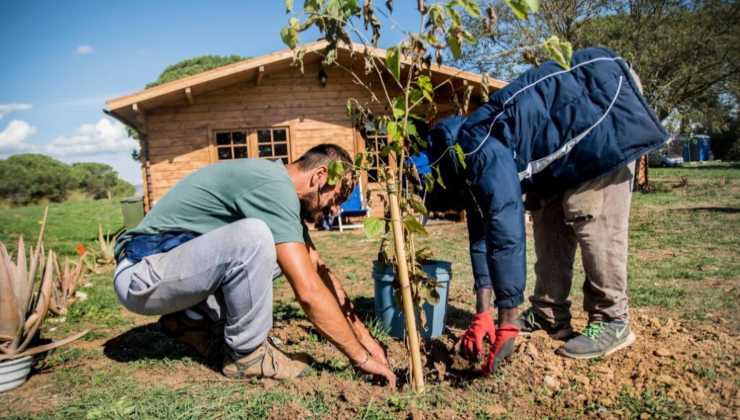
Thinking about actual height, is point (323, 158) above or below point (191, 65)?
below

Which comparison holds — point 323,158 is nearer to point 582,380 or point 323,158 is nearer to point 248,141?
point 582,380

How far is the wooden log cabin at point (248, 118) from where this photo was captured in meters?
9.93

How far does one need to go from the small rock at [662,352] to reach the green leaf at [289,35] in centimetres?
243

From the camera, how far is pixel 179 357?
9.78ft

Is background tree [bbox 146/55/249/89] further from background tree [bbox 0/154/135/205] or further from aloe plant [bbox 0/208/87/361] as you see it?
aloe plant [bbox 0/208/87/361]

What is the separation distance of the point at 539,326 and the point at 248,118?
329 inches

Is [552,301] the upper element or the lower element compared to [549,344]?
upper

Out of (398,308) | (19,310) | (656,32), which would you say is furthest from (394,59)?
(656,32)

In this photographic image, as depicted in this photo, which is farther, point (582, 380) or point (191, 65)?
point (191, 65)

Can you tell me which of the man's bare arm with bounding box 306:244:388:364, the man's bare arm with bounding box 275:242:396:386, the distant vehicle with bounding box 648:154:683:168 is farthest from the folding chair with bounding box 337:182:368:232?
the distant vehicle with bounding box 648:154:683:168

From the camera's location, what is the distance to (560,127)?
2.53 meters

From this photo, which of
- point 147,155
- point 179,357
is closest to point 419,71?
point 179,357

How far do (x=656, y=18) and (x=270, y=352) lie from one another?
57.0 feet

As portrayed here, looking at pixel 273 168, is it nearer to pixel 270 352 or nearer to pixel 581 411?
pixel 270 352
